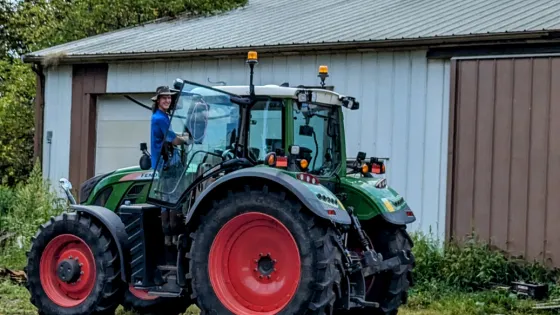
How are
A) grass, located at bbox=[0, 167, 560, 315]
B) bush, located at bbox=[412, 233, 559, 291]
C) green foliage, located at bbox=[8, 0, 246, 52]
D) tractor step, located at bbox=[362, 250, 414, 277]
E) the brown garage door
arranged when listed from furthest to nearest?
green foliage, located at bbox=[8, 0, 246, 52] → the brown garage door → bush, located at bbox=[412, 233, 559, 291] → grass, located at bbox=[0, 167, 560, 315] → tractor step, located at bbox=[362, 250, 414, 277]

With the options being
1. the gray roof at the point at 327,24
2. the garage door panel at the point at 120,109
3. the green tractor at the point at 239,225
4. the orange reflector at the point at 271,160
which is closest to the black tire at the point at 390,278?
the green tractor at the point at 239,225

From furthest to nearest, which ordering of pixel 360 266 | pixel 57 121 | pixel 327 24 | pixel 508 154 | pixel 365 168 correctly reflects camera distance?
pixel 57 121 < pixel 327 24 < pixel 508 154 < pixel 365 168 < pixel 360 266

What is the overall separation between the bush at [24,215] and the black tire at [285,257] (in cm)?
536

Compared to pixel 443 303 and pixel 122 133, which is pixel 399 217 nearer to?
pixel 443 303

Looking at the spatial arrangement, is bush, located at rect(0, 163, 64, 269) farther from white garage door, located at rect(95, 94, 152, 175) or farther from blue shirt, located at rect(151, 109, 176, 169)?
blue shirt, located at rect(151, 109, 176, 169)

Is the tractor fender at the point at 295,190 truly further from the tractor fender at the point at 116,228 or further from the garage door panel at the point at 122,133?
the garage door panel at the point at 122,133

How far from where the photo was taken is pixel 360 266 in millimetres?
7008

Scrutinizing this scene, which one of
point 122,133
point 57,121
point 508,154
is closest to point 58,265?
point 508,154

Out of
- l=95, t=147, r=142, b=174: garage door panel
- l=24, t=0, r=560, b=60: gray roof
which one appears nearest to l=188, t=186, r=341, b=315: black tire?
l=24, t=0, r=560, b=60: gray roof

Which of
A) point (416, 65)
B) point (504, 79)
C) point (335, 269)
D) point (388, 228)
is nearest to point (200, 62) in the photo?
point (416, 65)

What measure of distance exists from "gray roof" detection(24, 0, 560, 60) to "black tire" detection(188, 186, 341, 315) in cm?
553

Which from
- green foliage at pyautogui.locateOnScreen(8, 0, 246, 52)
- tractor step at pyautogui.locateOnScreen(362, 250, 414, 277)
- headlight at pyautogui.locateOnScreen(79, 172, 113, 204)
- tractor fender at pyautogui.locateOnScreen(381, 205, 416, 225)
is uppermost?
green foliage at pyautogui.locateOnScreen(8, 0, 246, 52)

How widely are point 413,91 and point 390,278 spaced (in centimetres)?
477

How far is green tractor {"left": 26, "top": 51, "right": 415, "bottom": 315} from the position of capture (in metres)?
6.70
